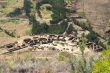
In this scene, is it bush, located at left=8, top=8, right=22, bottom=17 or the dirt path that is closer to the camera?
the dirt path

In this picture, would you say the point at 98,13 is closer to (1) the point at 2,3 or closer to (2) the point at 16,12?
(2) the point at 16,12

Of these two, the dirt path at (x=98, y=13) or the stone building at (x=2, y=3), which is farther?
the stone building at (x=2, y=3)

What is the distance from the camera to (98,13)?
53.8m

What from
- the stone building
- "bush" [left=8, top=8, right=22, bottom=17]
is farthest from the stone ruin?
the stone building

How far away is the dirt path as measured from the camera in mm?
50106

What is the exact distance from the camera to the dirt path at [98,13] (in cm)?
5011

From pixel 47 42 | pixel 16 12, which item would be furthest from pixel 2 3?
pixel 47 42

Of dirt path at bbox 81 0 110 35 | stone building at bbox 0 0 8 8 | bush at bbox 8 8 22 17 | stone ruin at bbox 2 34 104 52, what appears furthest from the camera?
stone building at bbox 0 0 8 8

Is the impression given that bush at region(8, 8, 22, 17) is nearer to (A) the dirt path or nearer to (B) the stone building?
(B) the stone building

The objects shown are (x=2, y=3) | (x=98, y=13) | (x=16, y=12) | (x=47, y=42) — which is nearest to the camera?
(x=47, y=42)

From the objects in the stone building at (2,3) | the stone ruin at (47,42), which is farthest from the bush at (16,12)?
the stone ruin at (47,42)

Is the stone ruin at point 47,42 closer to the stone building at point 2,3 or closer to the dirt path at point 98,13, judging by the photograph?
the dirt path at point 98,13

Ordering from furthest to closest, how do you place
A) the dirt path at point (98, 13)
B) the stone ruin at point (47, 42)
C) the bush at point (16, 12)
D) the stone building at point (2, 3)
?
the stone building at point (2, 3), the bush at point (16, 12), the dirt path at point (98, 13), the stone ruin at point (47, 42)

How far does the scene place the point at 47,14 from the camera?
2144 inches
